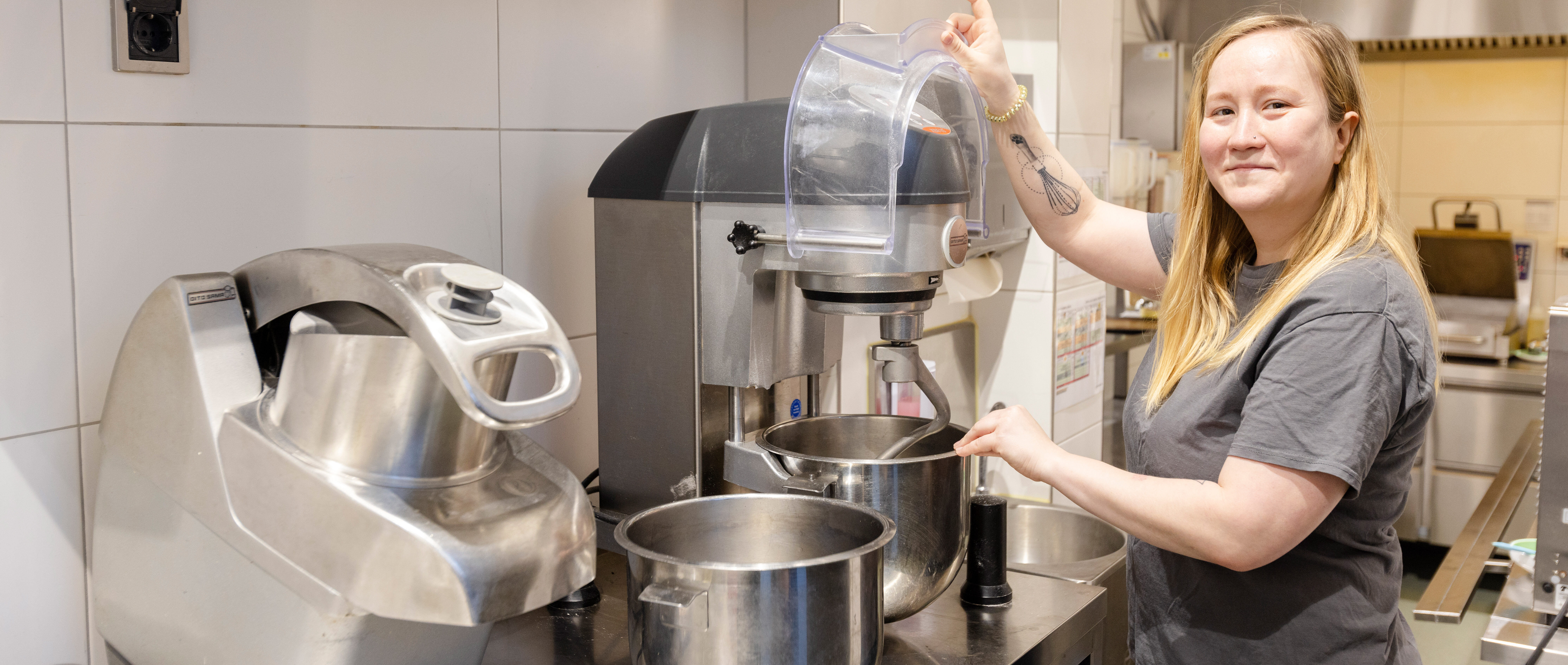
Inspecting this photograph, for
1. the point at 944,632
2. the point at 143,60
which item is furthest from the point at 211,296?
the point at 944,632

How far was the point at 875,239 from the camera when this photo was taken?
1074 millimetres

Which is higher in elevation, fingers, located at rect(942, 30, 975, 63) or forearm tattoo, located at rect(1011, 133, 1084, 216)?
fingers, located at rect(942, 30, 975, 63)

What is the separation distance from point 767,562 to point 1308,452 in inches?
18.5

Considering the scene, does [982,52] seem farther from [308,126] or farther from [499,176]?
[308,126]

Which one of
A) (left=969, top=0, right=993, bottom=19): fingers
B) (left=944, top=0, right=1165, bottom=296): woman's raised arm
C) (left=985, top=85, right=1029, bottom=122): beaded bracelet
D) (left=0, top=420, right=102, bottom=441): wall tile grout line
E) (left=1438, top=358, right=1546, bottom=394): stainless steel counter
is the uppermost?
(left=969, top=0, right=993, bottom=19): fingers

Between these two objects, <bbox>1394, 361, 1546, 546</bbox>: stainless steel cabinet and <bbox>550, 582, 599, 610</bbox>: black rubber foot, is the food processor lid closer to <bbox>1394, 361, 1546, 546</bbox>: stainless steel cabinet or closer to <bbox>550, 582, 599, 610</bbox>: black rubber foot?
<bbox>550, 582, 599, 610</bbox>: black rubber foot

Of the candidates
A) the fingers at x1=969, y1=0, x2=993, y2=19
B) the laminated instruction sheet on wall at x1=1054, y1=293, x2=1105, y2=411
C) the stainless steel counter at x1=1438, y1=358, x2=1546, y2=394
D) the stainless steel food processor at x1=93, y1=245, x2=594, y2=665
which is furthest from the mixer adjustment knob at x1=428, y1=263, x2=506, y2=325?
the stainless steel counter at x1=1438, y1=358, x2=1546, y2=394

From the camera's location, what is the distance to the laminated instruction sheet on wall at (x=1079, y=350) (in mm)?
2348

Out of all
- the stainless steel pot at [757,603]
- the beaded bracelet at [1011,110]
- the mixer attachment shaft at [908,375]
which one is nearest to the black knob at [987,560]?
the mixer attachment shaft at [908,375]

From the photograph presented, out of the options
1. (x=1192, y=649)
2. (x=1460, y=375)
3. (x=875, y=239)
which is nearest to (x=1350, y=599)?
(x=1192, y=649)

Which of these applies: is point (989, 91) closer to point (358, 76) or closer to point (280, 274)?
point (358, 76)

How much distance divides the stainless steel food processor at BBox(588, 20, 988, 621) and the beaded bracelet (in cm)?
13

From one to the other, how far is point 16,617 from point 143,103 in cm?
44

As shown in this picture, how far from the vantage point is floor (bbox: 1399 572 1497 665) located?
165 cm
